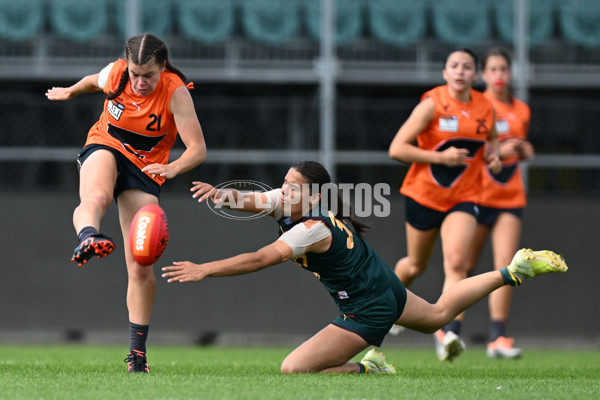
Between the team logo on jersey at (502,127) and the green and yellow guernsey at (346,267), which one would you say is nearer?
the green and yellow guernsey at (346,267)

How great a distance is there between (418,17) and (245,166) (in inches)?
162

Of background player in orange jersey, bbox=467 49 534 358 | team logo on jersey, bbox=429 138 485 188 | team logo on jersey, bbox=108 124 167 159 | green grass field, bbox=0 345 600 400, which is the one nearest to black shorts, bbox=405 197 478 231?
team logo on jersey, bbox=429 138 485 188

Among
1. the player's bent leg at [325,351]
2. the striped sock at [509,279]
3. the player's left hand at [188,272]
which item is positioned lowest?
the player's bent leg at [325,351]

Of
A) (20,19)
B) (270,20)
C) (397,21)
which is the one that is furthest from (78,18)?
(397,21)

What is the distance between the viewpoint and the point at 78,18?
1252cm

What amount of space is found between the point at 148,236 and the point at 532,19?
31.3 ft

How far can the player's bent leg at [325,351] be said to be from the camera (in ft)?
17.5

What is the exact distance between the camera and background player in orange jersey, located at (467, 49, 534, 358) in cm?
767

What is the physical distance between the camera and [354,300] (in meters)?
5.37

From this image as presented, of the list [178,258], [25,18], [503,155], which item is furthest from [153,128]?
[25,18]

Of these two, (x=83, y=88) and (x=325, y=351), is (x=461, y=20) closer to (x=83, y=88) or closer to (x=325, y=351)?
(x=83, y=88)

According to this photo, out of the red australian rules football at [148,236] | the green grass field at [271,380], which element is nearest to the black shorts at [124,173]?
the red australian rules football at [148,236]

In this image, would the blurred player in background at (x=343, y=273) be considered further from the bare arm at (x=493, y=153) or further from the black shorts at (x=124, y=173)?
the bare arm at (x=493, y=153)

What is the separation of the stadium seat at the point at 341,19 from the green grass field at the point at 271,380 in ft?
20.2
